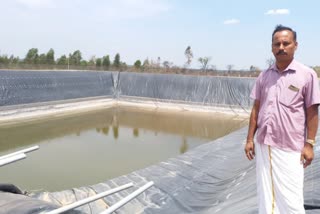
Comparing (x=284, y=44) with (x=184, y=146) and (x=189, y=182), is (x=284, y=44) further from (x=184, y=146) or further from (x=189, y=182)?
(x=184, y=146)

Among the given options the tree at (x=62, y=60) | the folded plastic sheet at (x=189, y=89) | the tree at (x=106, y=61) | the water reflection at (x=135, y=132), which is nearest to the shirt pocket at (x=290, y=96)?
the water reflection at (x=135, y=132)

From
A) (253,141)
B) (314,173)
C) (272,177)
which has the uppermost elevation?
(253,141)

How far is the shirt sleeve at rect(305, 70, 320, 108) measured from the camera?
1.46 metres

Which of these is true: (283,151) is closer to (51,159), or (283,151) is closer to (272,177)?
(272,177)

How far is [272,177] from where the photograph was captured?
61.8 inches

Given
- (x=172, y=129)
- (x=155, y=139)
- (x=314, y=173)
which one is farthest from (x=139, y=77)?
(x=314, y=173)

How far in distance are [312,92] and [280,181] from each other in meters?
0.45

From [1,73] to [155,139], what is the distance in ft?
22.5

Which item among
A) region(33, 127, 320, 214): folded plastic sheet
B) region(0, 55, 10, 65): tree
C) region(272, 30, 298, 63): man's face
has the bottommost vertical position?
region(33, 127, 320, 214): folded plastic sheet

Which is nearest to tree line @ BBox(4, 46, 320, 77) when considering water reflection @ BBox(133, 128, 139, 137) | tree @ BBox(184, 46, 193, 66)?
tree @ BBox(184, 46, 193, 66)

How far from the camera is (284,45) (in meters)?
1.53

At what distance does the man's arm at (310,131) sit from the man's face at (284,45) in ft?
0.90

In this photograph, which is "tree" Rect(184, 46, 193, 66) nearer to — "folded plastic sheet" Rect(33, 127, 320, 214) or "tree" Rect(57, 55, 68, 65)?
"tree" Rect(57, 55, 68, 65)

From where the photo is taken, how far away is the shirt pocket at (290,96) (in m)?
1.51
